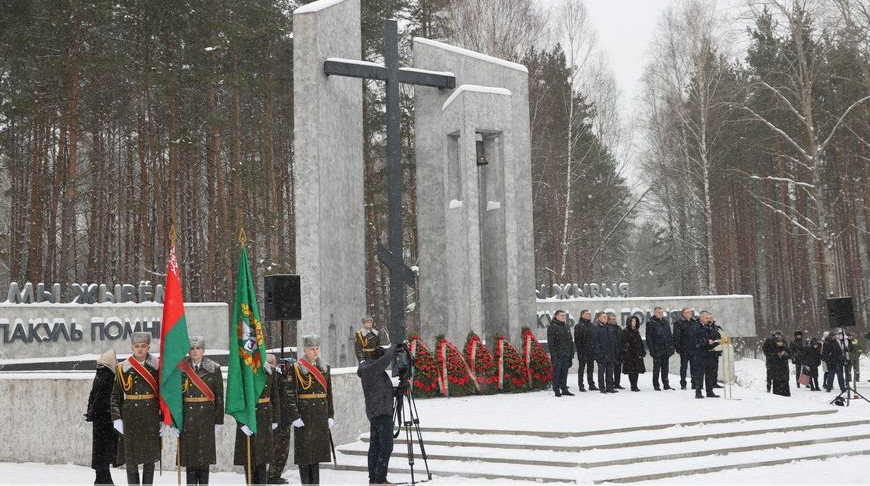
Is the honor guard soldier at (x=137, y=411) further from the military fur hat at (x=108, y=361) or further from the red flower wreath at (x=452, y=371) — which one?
the red flower wreath at (x=452, y=371)

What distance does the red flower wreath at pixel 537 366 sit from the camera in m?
15.1

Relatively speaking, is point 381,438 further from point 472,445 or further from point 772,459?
point 772,459

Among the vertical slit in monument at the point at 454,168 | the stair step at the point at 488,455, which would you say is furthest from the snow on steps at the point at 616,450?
the vertical slit in monument at the point at 454,168

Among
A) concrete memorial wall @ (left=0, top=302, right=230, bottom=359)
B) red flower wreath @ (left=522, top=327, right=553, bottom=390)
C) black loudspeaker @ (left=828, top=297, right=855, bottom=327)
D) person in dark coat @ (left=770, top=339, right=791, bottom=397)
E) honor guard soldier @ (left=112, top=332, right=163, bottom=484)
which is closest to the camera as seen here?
honor guard soldier @ (left=112, top=332, right=163, bottom=484)

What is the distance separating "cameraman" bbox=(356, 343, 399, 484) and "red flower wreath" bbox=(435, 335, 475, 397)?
5887 millimetres

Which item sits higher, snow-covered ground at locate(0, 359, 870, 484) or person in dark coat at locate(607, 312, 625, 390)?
person in dark coat at locate(607, 312, 625, 390)

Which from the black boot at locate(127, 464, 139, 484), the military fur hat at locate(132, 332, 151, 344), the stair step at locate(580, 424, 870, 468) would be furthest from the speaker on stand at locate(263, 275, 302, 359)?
the stair step at locate(580, 424, 870, 468)

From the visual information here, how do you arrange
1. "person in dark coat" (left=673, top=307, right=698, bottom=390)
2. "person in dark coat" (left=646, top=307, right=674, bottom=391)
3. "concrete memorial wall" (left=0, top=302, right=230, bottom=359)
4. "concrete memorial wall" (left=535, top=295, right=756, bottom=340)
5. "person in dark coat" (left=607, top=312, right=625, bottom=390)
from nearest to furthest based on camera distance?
"person in dark coat" (left=673, top=307, right=698, bottom=390), "person in dark coat" (left=607, top=312, right=625, bottom=390), "person in dark coat" (left=646, top=307, right=674, bottom=391), "concrete memorial wall" (left=0, top=302, right=230, bottom=359), "concrete memorial wall" (left=535, top=295, right=756, bottom=340)

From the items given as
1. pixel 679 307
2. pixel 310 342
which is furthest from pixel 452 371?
pixel 679 307

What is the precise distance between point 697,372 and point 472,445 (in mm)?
5293

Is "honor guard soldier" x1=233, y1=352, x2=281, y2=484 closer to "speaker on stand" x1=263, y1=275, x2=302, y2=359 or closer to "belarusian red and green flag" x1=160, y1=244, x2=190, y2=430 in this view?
"belarusian red and green flag" x1=160, y1=244, x2=190, y2=430

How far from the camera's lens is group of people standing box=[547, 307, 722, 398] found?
13.8 meters

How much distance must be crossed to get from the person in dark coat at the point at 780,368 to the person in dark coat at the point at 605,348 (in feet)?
13.6

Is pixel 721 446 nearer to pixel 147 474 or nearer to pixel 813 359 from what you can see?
pixel 147 474
